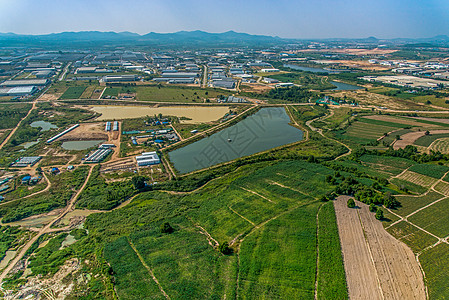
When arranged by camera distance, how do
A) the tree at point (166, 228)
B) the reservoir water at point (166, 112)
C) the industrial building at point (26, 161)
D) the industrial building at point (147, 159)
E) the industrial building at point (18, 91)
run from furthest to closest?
the industrial building at point (18, 91)
the reservoir water at point (166, 112)
the industrial building at point (147, 159)
the industrial building at point (26, 161)
the tree at point (166, 228)

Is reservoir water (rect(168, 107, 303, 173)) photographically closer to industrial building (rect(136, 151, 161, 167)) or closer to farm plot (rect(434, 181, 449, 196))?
industrial building (rect(136, 151, 161, 167))

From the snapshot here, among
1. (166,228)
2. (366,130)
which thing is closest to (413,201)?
(166,228)

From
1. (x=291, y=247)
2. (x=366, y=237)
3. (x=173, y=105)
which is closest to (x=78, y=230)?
(x=291, y=247)

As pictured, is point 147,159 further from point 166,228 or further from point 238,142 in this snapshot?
point 166,228

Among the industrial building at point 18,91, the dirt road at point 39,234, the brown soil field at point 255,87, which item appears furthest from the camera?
the brown soil field at point 255,87

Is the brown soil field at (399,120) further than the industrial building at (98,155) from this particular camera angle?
Yes

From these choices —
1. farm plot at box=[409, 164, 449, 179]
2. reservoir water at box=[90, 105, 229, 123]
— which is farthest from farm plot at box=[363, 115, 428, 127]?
reservoir water at box=[90, 105, 229, 123]

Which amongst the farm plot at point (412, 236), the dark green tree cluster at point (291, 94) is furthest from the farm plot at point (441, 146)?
the dark green tree cluster at point (291, 94)

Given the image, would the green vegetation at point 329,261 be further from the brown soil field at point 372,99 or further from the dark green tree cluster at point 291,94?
the brown soil field at point 372,99
